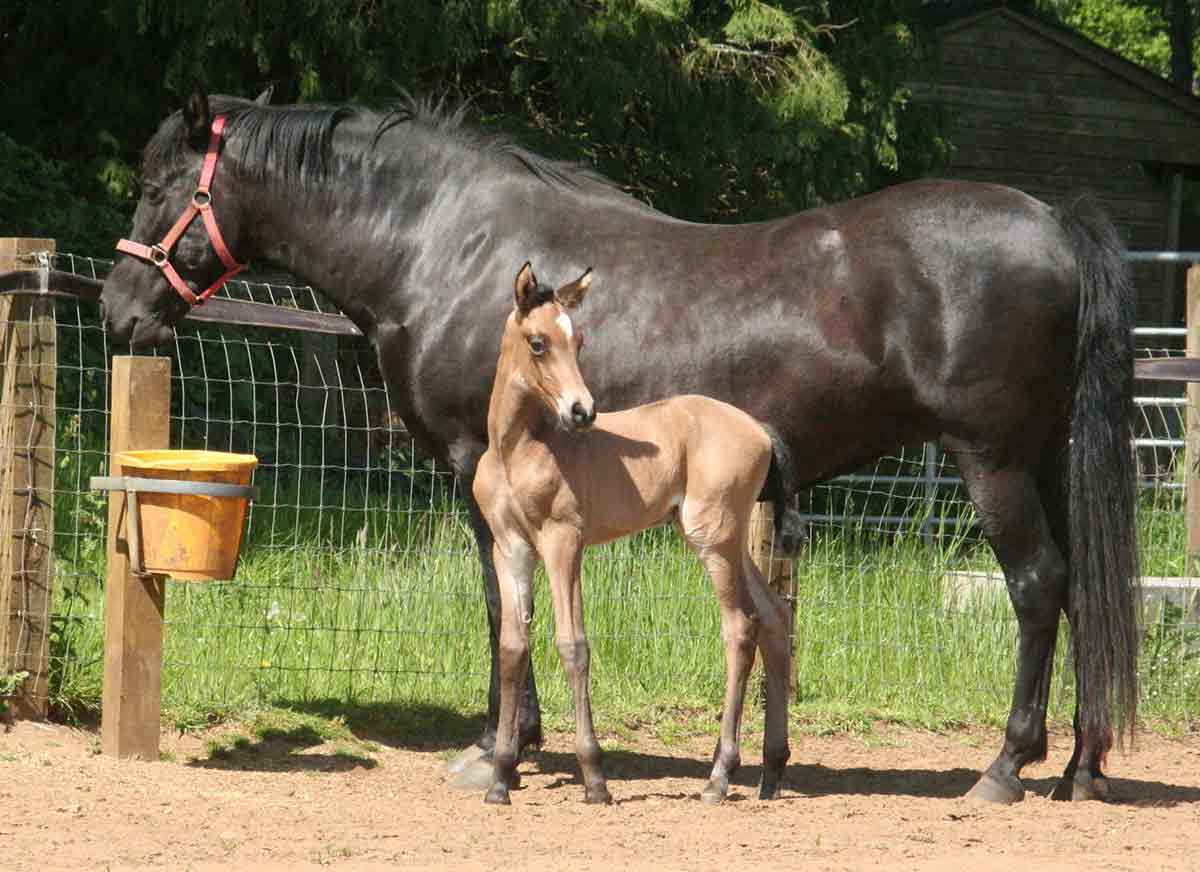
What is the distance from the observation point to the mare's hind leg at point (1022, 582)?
5.27 m

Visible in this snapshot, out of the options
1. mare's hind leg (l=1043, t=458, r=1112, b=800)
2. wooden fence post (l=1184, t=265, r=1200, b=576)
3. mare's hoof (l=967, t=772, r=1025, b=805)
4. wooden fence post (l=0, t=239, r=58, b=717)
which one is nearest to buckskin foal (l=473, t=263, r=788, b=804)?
mare's hoof (l=967, t=772, r=1025, b=805)

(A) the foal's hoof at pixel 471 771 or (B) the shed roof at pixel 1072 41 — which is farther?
(B) the shed roof at pixel 1072 41

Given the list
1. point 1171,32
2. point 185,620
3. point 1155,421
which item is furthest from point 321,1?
point 1171,32

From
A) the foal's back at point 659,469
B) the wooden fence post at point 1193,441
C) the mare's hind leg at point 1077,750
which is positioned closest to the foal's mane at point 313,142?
the foal's back at point 659,469

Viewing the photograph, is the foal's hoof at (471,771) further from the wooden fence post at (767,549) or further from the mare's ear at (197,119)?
the mare's ear at (197,119)

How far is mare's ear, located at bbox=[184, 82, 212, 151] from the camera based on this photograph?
5.75 metres

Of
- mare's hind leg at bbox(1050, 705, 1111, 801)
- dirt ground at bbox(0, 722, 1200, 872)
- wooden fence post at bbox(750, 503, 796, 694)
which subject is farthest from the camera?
wooden fence post at bbox(750, 503, 796, 694)

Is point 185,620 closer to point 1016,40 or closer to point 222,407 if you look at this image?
point 222,407

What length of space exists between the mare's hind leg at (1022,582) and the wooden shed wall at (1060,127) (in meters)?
12.8

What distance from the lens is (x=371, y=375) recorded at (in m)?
12.2

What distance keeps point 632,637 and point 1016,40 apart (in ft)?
42.2

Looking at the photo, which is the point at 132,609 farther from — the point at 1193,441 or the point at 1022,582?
the point at 1193,441

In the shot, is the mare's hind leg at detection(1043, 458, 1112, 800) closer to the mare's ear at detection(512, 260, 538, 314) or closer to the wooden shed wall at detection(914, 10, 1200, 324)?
the mare's ear at detection(512, 260, 538, 314)

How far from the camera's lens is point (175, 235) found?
580 cm
